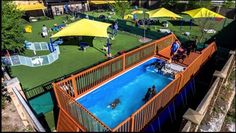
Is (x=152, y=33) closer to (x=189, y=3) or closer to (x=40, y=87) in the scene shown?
(x=40, y=87)

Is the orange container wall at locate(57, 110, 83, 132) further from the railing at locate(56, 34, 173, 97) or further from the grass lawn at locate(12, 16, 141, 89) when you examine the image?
the grass lawn at locate(12, 16, 141, 89)

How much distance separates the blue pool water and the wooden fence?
48 cm

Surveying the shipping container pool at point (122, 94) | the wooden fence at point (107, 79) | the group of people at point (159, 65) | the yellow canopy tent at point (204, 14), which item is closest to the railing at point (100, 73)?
the wooden fence at point (107, 79)

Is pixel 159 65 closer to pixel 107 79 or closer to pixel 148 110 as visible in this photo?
pixel 107 79

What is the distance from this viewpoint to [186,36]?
20.3 meters

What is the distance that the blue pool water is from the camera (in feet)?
32.3

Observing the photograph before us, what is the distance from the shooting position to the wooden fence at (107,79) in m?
6.43

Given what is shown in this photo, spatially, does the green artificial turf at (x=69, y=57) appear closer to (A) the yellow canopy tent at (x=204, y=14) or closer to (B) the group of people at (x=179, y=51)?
(A) the yellow canopy tent at (x=204, y=14)

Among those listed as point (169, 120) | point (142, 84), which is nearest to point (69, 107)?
point (169, 120)

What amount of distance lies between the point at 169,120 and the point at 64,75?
7.58 meters

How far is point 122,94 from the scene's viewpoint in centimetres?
1153

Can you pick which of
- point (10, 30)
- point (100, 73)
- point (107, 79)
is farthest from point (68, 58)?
point (100, 73)

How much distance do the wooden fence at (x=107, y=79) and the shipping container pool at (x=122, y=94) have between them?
0.43 m

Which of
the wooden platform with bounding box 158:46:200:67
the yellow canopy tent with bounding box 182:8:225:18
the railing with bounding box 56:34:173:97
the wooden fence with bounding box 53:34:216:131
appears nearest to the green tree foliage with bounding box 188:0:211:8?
the yellow canopy tent with bounding box 182:8:225:18
